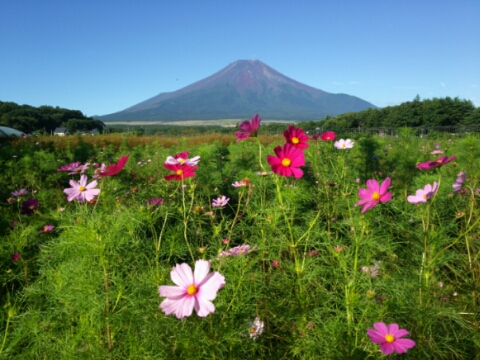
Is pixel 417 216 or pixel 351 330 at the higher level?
pixel 417 216

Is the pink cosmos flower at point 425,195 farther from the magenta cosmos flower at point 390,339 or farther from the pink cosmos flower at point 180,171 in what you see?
the pink cosmos flower at point 180,171

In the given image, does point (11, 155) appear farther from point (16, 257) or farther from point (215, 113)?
point (215, 113)

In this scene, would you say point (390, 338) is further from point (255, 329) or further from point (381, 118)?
point (381, 118)

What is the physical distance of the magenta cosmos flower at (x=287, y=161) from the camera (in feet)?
3.36

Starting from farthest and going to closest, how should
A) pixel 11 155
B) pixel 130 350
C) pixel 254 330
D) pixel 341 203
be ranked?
pixel 11 155
pixel 341 203
pixel 254 330
pixel 130 350

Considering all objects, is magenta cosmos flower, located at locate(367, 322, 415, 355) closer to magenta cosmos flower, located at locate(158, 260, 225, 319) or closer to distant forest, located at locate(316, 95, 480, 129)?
magenta cosmos flower, located at locate(158, 260, 225, 319)

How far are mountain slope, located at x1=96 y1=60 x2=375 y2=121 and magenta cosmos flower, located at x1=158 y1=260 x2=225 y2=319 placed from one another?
5830 inches

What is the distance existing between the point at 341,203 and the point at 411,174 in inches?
81.3

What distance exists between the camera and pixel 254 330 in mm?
1010

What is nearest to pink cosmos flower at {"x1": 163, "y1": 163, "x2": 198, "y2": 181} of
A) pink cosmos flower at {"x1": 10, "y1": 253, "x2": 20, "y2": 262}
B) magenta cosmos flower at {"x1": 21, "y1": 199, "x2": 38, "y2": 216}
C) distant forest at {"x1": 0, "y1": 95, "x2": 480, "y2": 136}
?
pink cosmos flower at {"x1": 10, "y1": 253, "x2": 20, "y2": 262}

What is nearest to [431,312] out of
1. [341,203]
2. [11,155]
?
[341,203]

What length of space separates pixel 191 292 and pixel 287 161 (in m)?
0.50

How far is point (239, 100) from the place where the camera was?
166250 millimetres

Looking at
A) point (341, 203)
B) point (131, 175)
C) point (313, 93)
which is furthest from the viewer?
point (313, 93)
